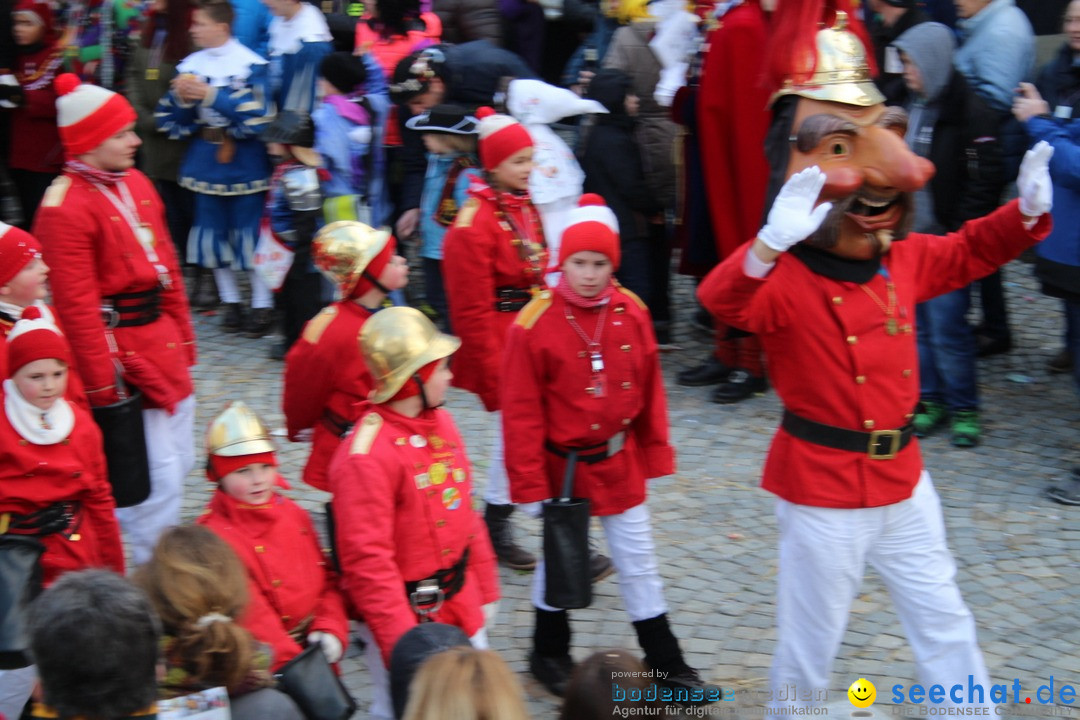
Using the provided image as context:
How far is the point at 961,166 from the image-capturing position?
704 centimetres

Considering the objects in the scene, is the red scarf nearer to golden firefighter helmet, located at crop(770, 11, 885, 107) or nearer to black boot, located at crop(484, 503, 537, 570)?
golden firefighter helmet, located at crop(770, 11, 885, 107)

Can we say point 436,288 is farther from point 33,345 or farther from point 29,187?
point 33,345

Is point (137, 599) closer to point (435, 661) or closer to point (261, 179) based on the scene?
point (435, 661)

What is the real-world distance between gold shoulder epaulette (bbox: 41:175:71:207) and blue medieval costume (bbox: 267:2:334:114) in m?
3.31

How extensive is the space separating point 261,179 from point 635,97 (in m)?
2.63

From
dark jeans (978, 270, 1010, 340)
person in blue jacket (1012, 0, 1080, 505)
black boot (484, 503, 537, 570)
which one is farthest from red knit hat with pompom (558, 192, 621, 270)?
dark jeans (978, 270, 1010, 340)

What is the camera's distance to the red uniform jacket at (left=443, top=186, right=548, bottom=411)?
5688 millimetres

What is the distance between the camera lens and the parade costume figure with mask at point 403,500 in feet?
12.6

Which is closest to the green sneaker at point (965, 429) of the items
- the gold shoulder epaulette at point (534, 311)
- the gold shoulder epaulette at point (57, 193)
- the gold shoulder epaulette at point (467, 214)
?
the gold shoulder epaulette at point (467, 214)

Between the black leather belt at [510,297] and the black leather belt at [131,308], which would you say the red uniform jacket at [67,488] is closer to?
the black leather belt at [131,308]

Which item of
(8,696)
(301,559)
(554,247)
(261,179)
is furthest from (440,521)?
(261,179)

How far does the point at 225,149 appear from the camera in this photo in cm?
879

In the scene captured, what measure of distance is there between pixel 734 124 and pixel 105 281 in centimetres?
395

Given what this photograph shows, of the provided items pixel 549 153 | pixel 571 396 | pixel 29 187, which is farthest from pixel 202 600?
pixel 29 187
